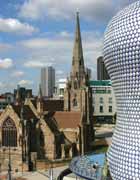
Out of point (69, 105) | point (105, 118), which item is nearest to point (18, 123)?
point (69, 105)

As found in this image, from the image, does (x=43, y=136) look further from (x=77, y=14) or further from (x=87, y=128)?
(x=77, y=14)

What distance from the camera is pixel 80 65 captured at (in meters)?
88.6

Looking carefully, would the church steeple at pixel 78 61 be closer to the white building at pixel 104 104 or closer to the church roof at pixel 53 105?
the church roof at pixel 53 105

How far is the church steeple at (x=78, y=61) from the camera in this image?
289ft

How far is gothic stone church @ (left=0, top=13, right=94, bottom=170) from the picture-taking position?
6831 cm

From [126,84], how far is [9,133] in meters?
31.9

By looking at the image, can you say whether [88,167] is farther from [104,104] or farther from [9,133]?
[104,104]

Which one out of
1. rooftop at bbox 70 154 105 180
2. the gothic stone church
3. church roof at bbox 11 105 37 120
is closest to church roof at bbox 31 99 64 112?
the gothic stone church

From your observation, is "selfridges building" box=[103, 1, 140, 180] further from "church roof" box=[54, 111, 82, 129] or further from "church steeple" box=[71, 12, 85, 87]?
"church steeple" box=[71, 12, 85, 87]

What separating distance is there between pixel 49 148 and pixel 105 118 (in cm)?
8384

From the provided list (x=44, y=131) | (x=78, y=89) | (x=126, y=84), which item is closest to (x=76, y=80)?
(x=78, y=89)

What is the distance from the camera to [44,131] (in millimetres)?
72500

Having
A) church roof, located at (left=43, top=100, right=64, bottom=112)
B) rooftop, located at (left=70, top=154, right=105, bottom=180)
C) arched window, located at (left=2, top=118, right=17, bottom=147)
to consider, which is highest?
church roof, located at (left=43, top=100, right=64, bottom=112)

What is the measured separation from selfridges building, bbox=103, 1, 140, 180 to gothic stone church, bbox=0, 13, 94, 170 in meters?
25.6
